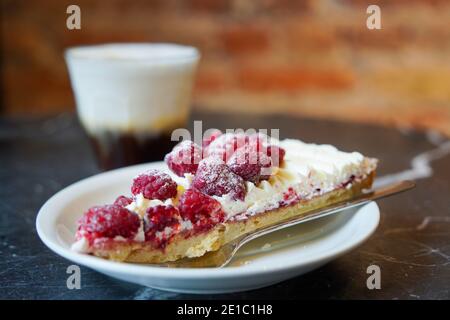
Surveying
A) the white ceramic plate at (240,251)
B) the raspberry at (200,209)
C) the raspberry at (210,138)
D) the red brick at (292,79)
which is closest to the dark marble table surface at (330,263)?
the white ceramic plate at (240,251)

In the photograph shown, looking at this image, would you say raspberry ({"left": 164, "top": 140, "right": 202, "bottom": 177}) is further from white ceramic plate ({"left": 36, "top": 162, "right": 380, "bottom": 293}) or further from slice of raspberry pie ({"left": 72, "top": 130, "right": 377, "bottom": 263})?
white ceramic plate ({"left": 36, "top": 162, "right": 380, "bottom": 293})

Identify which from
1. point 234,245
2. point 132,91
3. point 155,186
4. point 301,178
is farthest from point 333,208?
point 132,91

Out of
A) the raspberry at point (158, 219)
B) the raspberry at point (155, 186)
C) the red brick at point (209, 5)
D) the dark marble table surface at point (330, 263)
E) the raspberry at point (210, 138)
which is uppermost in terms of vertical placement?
the red brick at point (209, 5)

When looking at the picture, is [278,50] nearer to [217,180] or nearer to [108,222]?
[217,180]

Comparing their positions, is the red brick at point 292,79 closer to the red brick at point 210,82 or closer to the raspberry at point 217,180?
the red brick at point 210,82

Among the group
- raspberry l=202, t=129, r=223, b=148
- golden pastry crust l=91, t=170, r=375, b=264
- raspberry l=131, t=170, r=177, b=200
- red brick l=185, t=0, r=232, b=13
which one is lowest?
golden pastry crust l=91, t=170, r=375, b=264

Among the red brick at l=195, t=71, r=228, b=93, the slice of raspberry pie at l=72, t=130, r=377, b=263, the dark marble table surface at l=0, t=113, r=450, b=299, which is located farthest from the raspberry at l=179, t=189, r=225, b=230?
the red brick at l=195, t=71, r=228, b=93
